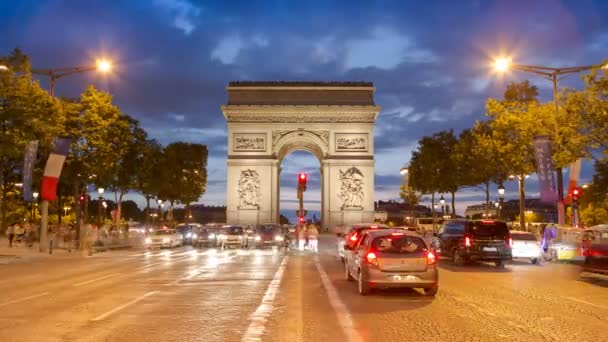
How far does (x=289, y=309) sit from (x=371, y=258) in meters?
2.59

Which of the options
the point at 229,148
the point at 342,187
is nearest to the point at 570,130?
the point at 342,187

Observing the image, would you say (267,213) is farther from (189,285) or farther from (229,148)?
(189,285)

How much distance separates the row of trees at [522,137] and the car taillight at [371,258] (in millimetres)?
15482

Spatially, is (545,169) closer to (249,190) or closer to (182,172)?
(249,190)

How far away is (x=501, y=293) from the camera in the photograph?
14.6 meters

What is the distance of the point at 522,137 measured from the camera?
114ft

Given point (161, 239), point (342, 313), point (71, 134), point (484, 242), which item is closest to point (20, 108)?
point (71, 134)

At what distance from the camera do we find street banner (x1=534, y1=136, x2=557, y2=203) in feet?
90.9

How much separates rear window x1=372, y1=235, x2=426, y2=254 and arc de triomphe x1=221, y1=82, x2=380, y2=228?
159 ft

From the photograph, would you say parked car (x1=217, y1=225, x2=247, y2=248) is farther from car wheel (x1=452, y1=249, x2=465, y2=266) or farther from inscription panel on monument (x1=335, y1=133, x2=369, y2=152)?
inscription panel on monument (x1=335, y1=133, x2=369, y2=152)

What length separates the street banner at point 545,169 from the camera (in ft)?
90.9

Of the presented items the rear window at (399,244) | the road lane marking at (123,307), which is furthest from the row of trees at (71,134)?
the rear window at (399,244)

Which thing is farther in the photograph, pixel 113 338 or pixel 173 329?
pixel 173 329

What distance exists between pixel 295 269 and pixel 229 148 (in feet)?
139
